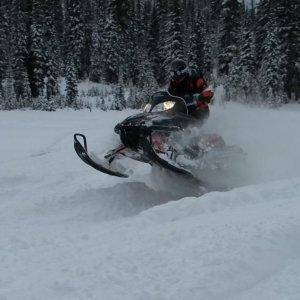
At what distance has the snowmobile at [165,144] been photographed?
705 cm

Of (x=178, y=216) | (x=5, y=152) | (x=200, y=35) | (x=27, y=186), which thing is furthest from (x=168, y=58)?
(x=178, y=216)


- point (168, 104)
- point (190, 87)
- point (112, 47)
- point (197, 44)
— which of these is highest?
point (112, 47)

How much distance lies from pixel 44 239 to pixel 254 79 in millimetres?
32834

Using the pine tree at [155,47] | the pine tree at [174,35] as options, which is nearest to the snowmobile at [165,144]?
the pine tree at [174,35]

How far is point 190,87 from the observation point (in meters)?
8.19

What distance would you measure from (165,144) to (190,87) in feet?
4.61

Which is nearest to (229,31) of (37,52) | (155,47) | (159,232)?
(155,47)

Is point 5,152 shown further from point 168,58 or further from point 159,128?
point 168,58

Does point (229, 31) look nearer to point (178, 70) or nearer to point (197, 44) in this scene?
point (197, 44)

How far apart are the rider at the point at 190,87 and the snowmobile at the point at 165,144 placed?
1.04 feet

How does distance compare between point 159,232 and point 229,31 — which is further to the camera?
point 229,31

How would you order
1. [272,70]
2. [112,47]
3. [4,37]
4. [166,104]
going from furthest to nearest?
[112,47] → [4,37] → [272,70] → [166,104]

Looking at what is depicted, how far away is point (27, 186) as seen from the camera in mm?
8906

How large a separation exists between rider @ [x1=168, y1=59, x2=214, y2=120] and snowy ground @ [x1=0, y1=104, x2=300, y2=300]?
0.35 m
